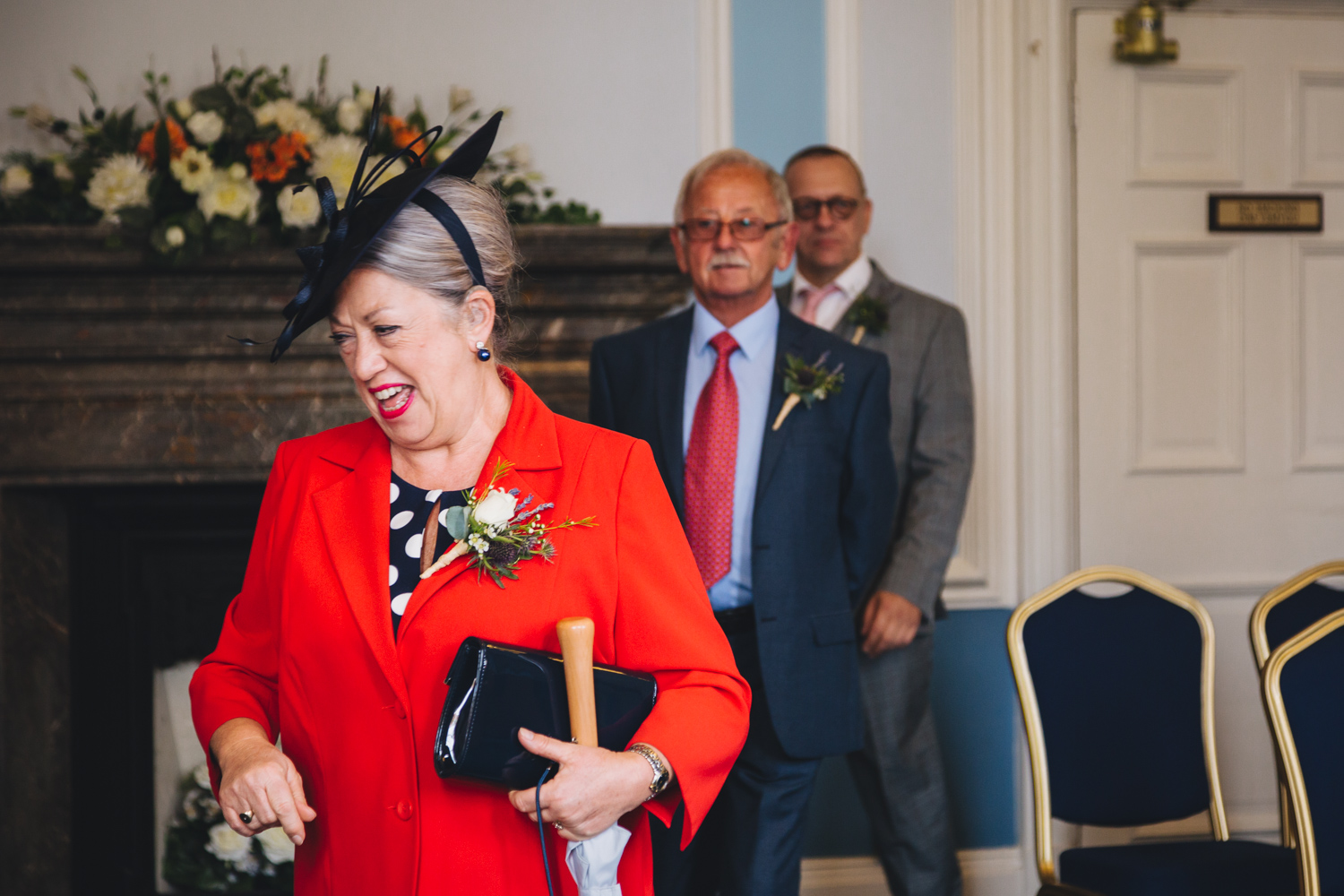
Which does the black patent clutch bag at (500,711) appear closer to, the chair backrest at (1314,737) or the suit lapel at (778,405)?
the suit lapel at (778,405)

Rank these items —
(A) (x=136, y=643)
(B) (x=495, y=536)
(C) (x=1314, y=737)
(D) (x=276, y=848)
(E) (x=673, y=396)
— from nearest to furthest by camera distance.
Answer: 1. (B) (x=495, y=536)
2. (C) (x=1314, y=737)
3. (E) (x=673, y=396)
4. (D) (x=276, y=848)
5. (A) (x=136, y=643)

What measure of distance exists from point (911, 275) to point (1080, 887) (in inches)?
71.9

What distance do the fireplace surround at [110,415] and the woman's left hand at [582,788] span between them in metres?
1.87

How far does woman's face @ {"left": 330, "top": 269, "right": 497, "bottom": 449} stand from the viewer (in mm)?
1339

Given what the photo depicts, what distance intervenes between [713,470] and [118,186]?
5.67 ft

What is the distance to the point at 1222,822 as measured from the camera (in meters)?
2.44

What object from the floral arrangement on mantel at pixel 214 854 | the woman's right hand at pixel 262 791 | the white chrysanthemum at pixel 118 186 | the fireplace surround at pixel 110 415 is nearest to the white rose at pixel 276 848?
the floral arrangement on mantel at pixel 214 854

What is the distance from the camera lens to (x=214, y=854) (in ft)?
10.5

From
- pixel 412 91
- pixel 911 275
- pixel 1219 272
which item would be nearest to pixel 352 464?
pixel 412 91

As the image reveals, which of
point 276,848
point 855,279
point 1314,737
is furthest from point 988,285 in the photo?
point 276,848

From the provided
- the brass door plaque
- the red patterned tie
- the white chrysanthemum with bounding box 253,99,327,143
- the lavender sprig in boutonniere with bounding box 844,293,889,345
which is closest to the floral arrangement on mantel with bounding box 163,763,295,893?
the red patterned tie

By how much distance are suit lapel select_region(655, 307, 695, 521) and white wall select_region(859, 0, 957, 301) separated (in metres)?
1.13

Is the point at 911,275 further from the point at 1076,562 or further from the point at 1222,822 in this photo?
the point at 1222,822

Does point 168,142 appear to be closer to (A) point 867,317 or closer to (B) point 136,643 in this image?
(B) point 136,643
